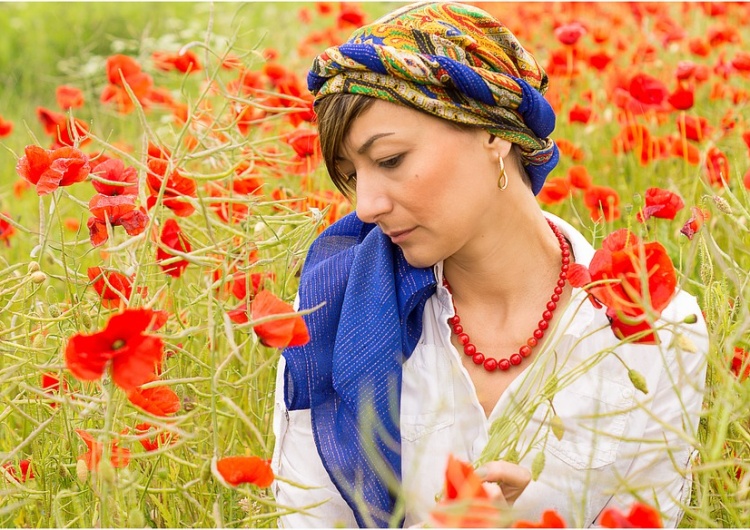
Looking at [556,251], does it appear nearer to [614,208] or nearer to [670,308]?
[670,308]

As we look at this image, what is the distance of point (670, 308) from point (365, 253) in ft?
1.68

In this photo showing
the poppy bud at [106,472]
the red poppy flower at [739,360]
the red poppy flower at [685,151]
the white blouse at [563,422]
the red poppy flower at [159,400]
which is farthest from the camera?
the red poppy flower at [685,151]

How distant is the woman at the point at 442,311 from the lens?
157 cm

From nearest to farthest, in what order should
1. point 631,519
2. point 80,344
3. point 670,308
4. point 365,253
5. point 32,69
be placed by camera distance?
1. point 631,519
2. point 80,344
3. point 670,308
4. point 365,253
5. point 32,69

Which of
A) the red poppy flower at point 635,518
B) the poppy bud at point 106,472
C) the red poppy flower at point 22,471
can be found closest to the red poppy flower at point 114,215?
the red poppy flower at point 22,471

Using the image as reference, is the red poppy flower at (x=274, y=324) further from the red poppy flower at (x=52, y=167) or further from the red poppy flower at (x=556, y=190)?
the red poppy flower at (x=556, y=190)

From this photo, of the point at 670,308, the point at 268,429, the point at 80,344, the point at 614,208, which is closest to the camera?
the point at 80,344

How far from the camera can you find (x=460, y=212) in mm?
1609

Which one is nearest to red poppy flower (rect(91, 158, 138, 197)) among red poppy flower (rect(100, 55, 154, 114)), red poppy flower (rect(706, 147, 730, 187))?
red poppy flower (rect(100, 55, 154, 114))

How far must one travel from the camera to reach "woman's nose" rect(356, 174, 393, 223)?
1571 mm

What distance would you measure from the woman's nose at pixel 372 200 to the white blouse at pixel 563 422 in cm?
26

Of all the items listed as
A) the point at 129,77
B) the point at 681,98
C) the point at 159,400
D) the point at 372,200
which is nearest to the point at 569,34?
the point at 681,98

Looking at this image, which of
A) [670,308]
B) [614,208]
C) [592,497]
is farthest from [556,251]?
[614,208]

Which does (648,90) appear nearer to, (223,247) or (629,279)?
(223,247)
